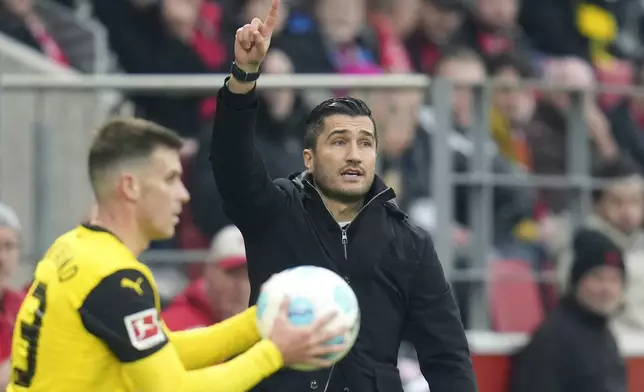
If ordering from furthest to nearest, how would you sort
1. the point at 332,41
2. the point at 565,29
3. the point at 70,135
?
the point at 565,29
the point at 332,41
the point at 70,135

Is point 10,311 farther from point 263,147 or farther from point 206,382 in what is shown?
point 206,382

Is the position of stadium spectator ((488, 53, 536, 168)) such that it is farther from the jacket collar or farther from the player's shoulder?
the player's shoulder

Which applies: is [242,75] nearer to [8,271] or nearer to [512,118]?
[8,271]

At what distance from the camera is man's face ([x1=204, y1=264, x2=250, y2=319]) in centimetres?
772

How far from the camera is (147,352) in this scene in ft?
16.0

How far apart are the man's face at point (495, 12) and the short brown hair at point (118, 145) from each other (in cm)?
830

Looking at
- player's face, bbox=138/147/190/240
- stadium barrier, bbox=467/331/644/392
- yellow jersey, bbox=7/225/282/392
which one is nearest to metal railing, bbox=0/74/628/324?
stadium barrier, bbox=467/331/644/392

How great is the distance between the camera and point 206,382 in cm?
490

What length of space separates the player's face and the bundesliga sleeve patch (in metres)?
0.40

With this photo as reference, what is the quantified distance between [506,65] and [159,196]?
666 cm

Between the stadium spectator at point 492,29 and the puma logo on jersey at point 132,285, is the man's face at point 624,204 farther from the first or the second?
the puma logo on jersey at point 132,285

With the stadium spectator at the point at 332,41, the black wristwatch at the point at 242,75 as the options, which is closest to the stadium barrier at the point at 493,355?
the stadium spectator at the point at 332,41

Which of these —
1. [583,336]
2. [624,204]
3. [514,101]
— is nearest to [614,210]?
[624,204]

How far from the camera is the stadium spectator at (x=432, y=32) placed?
40.2ft
